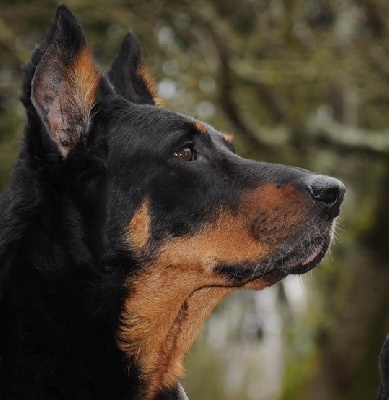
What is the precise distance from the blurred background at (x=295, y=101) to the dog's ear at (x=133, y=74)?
1689 mm

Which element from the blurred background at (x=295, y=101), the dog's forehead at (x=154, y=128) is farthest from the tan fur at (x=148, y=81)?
the blurred background at (x=295, y=101)

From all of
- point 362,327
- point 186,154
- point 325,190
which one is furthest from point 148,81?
point 362,327

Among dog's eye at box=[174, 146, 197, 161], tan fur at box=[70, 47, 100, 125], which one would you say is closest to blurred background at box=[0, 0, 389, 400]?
dog's eye at box=[174, 146, 197, 161]

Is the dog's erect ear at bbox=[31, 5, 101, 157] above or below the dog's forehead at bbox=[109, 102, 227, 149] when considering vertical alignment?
above

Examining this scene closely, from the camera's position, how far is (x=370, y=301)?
13.6m

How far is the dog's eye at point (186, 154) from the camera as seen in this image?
16.6ft

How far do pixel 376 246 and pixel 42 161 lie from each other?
31.7ft

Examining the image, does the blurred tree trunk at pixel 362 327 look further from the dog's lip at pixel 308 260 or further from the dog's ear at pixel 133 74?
the dog's lip at pixel 308 260

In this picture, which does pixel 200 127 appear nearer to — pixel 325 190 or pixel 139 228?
pixel 139 228

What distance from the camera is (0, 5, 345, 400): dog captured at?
15.4 ft

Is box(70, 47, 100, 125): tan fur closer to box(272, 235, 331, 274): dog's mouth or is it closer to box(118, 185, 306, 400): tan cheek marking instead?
box(118, 185, 306, 400): tan cheek marking

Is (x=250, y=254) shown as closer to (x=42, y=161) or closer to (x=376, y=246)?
(x=42, y=161)

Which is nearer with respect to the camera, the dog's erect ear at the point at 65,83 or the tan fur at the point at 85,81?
the dog's erect ear at the point at 65,83

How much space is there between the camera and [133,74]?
19.3 feet
